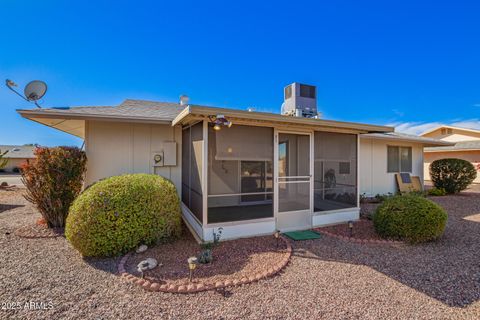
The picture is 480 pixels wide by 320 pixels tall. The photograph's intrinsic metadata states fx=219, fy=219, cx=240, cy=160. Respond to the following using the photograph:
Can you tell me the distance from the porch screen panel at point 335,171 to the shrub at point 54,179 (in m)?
5.65

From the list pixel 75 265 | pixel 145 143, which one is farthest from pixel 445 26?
pixel 75 265

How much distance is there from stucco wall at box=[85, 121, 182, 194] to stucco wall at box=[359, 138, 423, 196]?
7507 mm

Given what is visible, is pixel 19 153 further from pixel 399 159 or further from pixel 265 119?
pixel 399 159

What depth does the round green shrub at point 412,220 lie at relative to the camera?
4.28 m

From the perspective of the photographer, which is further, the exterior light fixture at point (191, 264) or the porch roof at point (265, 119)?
the porch roof at point (265, 119)

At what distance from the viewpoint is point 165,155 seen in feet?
19.3

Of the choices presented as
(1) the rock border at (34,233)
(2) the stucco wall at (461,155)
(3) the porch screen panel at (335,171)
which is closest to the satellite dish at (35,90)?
(1) the rock border at (34,233)

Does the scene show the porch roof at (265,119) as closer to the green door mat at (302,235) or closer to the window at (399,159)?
the green door mat at (302,235)

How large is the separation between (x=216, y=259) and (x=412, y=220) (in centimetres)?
389

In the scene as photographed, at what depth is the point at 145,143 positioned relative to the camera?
5.77 metres

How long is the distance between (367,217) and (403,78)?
9967mm

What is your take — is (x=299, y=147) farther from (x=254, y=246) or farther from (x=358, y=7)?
(x=358, y=7)

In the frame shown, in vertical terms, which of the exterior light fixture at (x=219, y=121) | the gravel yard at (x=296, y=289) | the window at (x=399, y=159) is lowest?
the gravel yard at (x=296, y=289)

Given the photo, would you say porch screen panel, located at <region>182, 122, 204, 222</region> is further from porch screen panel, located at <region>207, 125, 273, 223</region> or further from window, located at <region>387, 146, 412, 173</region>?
window, located at <region>387, 146, 412, 173</region>
